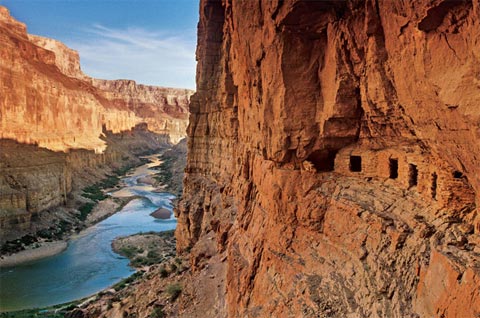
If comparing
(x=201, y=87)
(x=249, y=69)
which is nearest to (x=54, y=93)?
(x=201, y=87)

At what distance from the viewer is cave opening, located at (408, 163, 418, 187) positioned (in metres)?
7.07

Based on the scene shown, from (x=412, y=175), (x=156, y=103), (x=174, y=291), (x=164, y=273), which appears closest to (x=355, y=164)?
(x=412, y=175)

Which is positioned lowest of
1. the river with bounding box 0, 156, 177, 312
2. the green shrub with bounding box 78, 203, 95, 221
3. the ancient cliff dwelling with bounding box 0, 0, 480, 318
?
the river with bounding box 0, 156, 177, 312

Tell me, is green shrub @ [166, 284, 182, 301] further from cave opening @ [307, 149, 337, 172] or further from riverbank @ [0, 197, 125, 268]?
riverbank @ [0, 197, 125, 268]

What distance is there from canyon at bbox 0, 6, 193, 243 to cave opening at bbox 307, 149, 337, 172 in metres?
31.4

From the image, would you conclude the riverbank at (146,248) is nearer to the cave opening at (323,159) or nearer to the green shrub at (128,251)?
the green shrub at (128,251)

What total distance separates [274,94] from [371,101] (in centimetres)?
280

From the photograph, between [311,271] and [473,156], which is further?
[311,271]

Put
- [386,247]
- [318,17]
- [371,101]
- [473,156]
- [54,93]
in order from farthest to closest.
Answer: [54,93] < [318,17] < [371,101] < [386,247] < [473,156]

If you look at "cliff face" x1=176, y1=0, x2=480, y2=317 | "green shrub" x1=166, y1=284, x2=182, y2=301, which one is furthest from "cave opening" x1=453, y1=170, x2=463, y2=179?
"green shrub" x1=166, y1=284, x2=182, y2=301

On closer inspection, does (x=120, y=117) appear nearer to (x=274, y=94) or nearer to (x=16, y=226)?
(x=16, y=226)

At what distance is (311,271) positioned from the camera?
27.9ft

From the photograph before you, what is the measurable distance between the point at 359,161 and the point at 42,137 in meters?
46.6

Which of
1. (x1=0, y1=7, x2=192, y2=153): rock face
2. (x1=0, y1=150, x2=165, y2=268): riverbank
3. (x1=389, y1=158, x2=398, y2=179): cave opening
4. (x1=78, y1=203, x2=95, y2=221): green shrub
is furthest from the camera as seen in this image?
(x1=78, y1=203, x2=95, y2=221): green shrub
